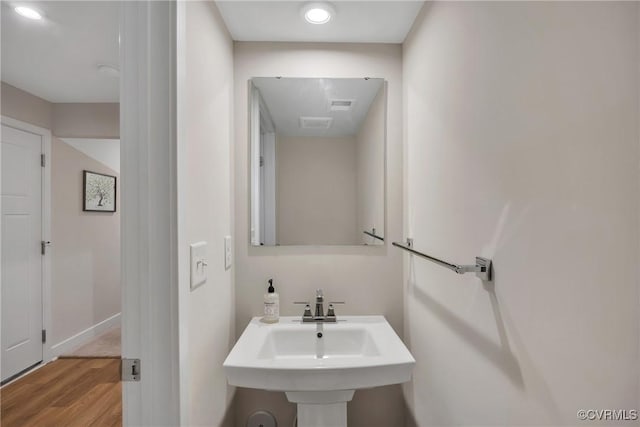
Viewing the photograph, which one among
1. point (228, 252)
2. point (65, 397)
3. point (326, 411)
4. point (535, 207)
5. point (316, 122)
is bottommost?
point (65, 397)

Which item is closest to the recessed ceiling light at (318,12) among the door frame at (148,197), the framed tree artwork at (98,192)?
the door frame at (148,197)

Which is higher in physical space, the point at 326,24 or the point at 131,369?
the point at 326,24

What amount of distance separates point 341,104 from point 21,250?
294 cm

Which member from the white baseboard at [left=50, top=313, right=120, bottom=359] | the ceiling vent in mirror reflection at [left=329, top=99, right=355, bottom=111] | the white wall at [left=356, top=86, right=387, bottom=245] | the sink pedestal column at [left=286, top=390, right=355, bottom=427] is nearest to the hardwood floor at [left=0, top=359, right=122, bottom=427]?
the white baseboard at [left=50, top=313, right=120, bottom=359]

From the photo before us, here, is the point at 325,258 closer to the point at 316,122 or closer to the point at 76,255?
Answer: the point at 316,122

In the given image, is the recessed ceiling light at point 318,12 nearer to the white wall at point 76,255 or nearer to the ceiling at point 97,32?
the ceiling at point 97,32

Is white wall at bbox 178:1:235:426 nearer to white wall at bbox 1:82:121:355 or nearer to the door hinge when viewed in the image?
the door hinge

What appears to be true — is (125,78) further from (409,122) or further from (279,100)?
(409,122)

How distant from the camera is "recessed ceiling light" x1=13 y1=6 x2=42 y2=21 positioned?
1.64 metres

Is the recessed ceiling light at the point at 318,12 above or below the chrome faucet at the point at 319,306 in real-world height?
above

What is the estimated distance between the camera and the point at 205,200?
111cm

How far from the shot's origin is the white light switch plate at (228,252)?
1372mm

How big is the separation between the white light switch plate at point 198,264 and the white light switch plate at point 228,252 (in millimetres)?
278

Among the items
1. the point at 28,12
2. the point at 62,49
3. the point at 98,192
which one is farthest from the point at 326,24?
the point at 98,192
